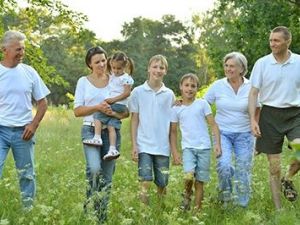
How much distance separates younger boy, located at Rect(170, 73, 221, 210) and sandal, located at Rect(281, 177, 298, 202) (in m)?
0.92

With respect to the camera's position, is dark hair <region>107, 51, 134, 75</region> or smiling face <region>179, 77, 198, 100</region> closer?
dark hair <region>107, 51, 134, 75</region>

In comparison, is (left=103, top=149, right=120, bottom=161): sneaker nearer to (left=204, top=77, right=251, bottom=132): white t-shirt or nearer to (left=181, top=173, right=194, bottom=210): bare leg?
(left=181, top=173, right=194, bottom=210): bare leg

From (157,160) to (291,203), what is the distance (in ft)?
5.88

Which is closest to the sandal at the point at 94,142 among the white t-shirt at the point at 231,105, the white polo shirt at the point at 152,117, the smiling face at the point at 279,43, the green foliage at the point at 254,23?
the white polo shirt at the point at 152,117

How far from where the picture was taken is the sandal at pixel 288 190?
6.91 meters

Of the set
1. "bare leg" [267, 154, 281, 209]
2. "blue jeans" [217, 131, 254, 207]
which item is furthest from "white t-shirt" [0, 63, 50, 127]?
"bare leg" [267, 154, 281, 209]

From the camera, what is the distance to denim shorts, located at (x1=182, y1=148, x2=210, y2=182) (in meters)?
6.95

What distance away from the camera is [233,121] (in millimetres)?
7254

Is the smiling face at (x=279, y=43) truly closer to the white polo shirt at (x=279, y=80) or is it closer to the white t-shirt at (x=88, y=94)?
the white polo shirt at (x=279, y=80)

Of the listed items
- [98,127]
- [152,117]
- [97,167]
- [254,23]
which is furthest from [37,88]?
[254,23]

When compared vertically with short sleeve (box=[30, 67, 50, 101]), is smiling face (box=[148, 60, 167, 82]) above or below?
above

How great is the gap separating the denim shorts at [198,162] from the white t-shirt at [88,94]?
124 centimetres

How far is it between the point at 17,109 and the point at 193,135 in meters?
2.05

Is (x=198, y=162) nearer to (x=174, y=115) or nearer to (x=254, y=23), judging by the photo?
(x=174, y=115)
